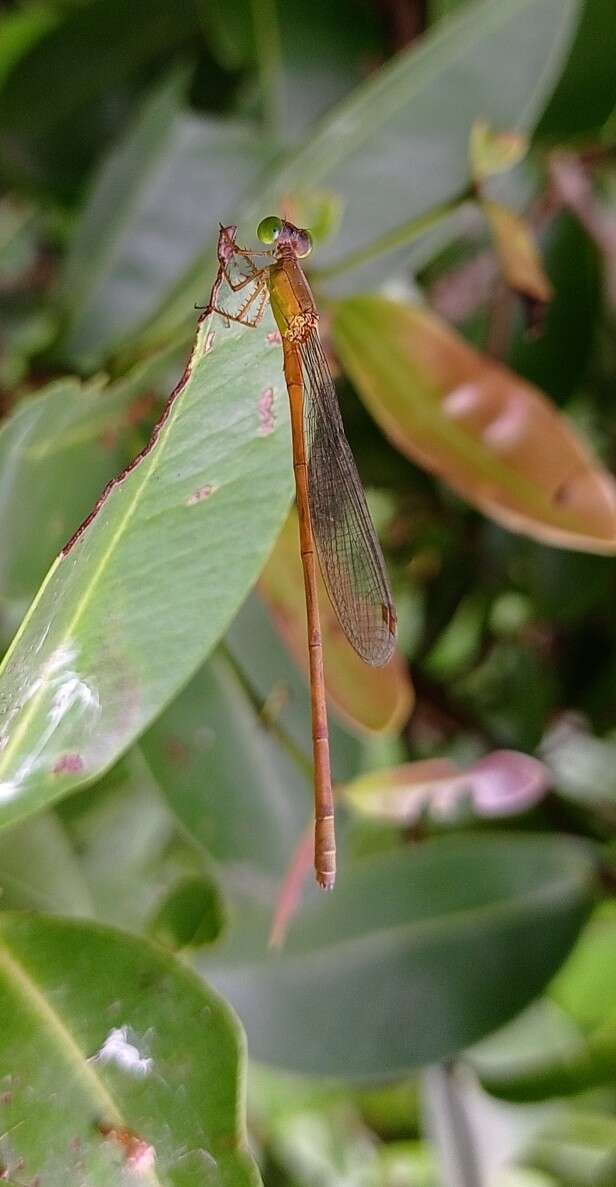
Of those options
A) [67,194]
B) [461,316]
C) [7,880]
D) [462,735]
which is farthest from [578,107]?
[7,880]

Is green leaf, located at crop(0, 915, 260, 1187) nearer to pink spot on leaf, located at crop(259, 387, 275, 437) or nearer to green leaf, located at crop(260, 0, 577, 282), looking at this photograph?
pink spot on leaf, located at crop(259, 387, 275, 437)

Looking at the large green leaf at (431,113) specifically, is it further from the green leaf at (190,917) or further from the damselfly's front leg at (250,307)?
the green leaf at (190,917)

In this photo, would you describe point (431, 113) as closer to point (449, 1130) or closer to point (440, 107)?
point (440, 107)

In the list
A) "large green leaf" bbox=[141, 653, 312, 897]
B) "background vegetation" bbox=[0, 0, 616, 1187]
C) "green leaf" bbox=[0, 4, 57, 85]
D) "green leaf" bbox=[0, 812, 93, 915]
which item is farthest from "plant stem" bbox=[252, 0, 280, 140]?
"green leaf" bbox=[0, 812, 93, 915]

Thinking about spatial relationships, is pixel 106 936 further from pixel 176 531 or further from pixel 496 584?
pixel 496 584

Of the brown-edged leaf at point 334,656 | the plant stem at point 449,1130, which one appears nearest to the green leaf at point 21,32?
the brown-edged leaf at point 334,656

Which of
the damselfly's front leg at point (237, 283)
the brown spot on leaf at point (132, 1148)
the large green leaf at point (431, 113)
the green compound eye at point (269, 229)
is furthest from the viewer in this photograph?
the large green leaf at point (431, 113)
